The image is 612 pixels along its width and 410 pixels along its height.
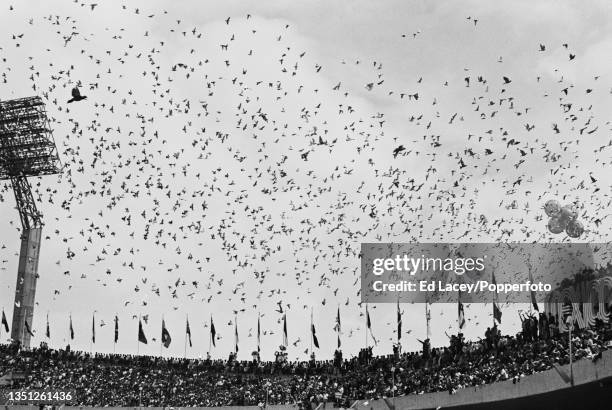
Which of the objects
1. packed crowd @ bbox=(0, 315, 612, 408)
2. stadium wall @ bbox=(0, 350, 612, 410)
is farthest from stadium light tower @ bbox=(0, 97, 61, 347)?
stadium wall @ bbox=(0, 350, 612, 410)

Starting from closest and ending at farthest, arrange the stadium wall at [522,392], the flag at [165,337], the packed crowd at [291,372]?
the stadium wall at [522,392], the packed crowd at [291,372], the flag at [165,337]

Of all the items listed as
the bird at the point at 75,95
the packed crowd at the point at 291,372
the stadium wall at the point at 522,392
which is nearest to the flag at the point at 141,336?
the packed crowd at the point at 291,372

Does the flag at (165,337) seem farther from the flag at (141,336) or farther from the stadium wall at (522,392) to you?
the stadium wall at (522,392)

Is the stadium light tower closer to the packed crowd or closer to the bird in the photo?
the packed crowd

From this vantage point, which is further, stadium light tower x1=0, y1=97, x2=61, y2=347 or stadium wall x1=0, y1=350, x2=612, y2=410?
stadium light tower x1=0, y1=97, x2=61, y2=347

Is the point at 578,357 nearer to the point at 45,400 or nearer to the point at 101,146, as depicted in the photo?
the point at 101,146

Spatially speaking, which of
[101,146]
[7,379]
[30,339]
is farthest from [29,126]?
[101,146]

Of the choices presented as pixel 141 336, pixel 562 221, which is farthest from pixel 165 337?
pixel 562 221
